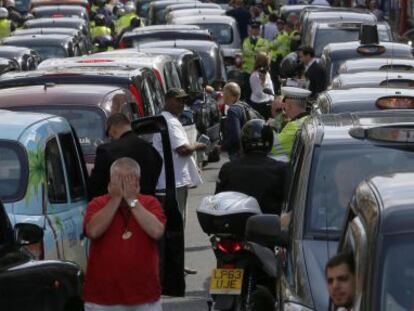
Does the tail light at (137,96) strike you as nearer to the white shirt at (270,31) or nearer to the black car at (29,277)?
the black car at (29,277)

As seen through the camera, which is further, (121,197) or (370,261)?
(121,197)

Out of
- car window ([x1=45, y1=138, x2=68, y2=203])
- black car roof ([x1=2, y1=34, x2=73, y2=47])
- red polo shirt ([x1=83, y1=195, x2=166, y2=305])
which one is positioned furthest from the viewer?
black car roof ([x1=2, y1=34, x2=73, y2=47])

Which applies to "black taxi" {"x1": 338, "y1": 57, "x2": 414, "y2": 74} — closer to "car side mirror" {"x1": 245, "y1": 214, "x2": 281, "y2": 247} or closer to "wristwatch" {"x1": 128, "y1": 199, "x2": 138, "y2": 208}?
"wristwatch" {"x1": 128, "y1": 199, "x2": 138, "y2": 208}

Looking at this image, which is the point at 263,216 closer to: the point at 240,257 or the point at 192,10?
the point at 240,257

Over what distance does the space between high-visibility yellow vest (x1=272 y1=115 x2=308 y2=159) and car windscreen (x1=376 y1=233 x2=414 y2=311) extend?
7.00 m

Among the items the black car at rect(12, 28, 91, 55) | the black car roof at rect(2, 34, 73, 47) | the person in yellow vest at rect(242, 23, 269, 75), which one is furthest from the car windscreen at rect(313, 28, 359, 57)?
the black car at rect(12, 28, 91, 55)

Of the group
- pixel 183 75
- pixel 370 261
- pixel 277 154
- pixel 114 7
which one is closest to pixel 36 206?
pixel 277 154

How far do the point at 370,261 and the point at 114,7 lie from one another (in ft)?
134

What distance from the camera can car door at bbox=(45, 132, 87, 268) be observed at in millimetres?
10375

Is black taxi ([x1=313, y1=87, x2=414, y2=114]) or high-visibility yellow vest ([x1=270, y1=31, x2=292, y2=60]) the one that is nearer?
black taxi ([x1=313, y1=87, x2=414, y2=114])

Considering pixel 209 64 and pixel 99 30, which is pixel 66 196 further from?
pixel 99 30

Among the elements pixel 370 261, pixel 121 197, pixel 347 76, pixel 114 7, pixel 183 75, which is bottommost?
pixel 114 7

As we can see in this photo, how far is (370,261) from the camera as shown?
19.3 feet

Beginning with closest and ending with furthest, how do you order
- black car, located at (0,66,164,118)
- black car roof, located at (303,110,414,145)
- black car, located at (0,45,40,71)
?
1. black car roof, located at (303,110,414,145)
2. black car, located at (0,66,164,118)
3. black car, located at (0,45,40,71)
